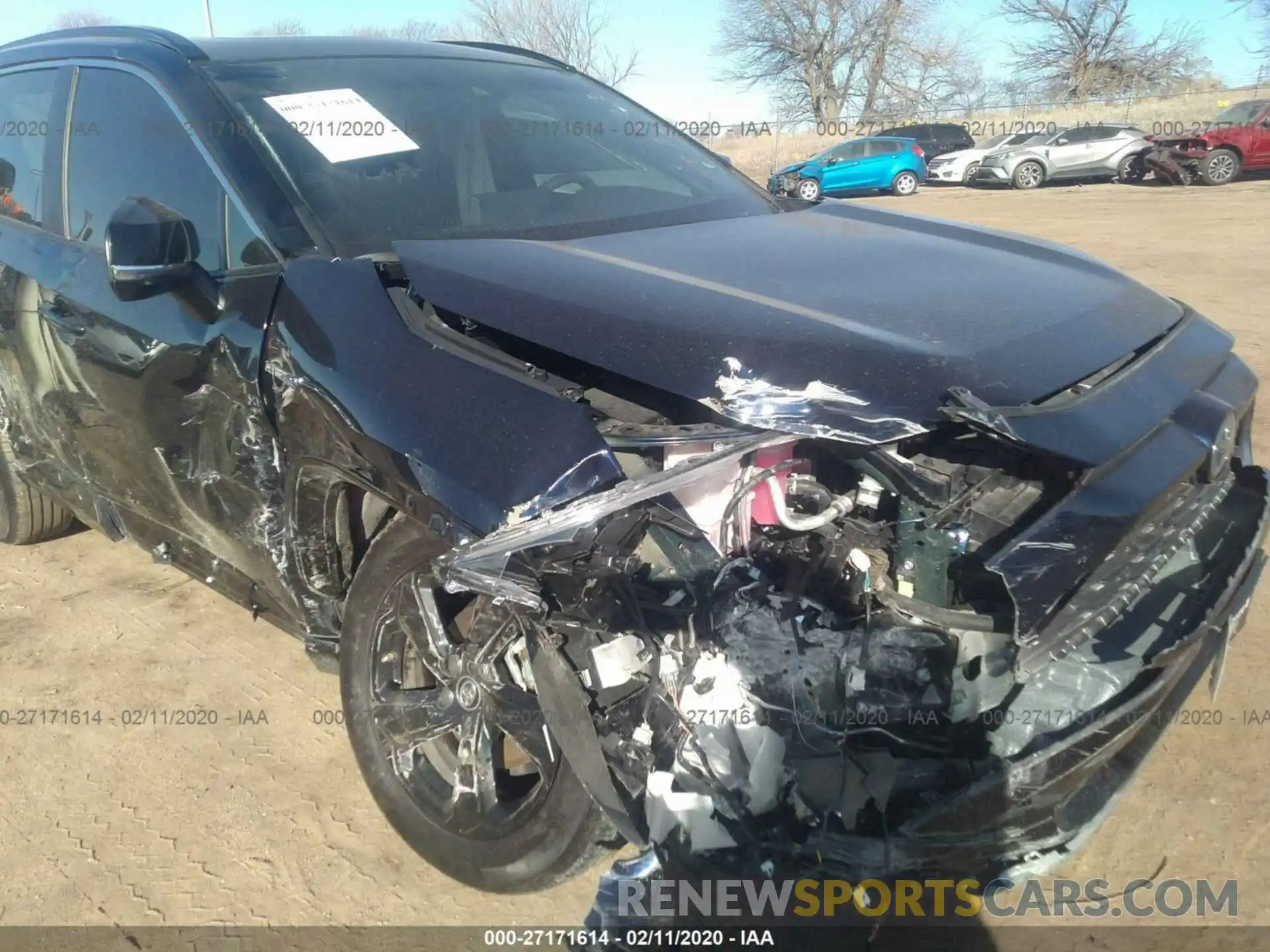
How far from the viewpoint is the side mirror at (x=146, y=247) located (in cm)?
244

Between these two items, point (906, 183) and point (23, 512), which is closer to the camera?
point (23, 512)

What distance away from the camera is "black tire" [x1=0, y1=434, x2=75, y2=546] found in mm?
4059

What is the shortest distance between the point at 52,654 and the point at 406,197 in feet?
6.99

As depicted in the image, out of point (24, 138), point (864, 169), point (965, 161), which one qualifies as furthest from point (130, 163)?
point (965, 161)

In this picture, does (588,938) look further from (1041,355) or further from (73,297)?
(73,297)

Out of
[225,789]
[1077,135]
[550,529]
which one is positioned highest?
[1077,135]

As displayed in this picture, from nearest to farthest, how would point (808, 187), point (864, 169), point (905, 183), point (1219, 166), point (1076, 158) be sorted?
point (1219, 166) < point (1076, 158) < point (864, 169) < point (905, 183) < point (808, 187)

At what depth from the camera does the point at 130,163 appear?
2969 millimetres

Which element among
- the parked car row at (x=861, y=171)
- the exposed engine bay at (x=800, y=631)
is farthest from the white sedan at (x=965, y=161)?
the exposed engine bay at (x=800, y=631)

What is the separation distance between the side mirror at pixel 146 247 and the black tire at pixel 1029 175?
23.8m

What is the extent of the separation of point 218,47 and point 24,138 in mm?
1021

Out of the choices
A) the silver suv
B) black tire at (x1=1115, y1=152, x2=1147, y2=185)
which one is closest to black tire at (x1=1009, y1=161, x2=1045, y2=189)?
the silver suv

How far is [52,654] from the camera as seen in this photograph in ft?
11.4

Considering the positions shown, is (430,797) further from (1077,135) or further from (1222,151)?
(1077,135)
